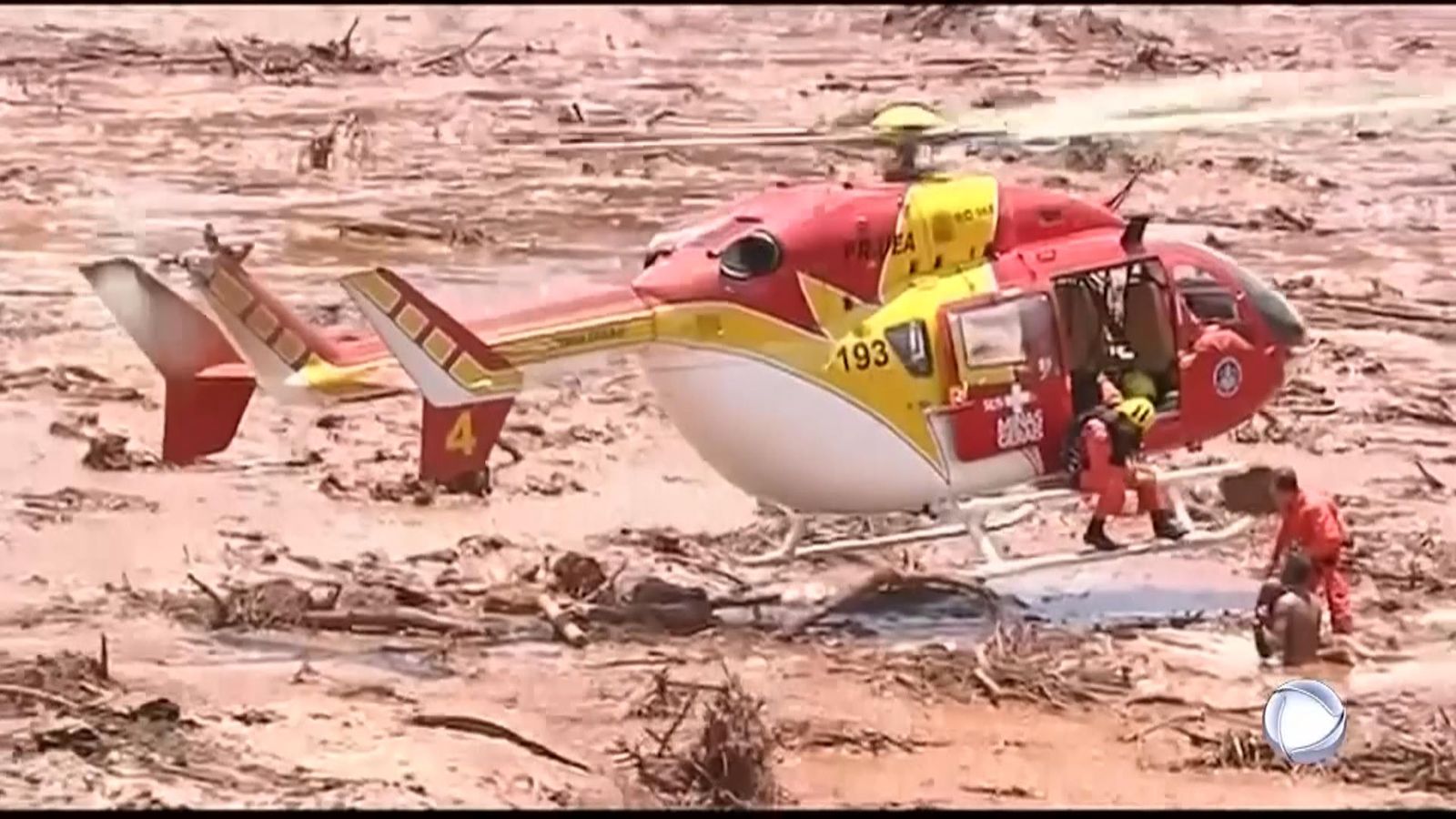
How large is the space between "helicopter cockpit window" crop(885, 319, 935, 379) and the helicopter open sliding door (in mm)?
34

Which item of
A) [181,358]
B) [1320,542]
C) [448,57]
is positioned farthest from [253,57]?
[1320,542]

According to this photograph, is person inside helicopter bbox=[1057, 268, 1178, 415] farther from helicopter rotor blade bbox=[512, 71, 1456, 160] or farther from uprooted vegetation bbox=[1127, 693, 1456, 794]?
uprooted vegetation bbox=[1127, 693, 1456, 794]

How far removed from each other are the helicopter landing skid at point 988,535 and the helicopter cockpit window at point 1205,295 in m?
0.29

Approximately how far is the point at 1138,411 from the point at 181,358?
5.33 feet

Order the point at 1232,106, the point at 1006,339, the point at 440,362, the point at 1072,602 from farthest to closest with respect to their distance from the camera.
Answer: the point at 1232,106, the point at 1072,602, the point at 1006,339, the point at 440,362

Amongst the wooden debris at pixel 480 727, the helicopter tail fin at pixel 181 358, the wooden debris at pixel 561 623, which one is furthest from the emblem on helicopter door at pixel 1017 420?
the helicopter tail fin at pixel 181 358

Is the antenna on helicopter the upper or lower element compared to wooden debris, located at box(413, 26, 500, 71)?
lower

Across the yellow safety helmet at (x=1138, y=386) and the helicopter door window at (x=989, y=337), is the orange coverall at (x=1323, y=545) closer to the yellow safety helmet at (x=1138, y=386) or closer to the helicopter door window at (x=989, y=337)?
the yellow safety helmet at (x=1138, y=386)

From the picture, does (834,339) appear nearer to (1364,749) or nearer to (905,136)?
(905,136)

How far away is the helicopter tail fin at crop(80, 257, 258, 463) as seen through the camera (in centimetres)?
359

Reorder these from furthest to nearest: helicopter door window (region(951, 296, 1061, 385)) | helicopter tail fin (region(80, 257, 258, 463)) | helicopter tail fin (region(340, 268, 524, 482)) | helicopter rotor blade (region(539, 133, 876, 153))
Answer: helicopter rotor blade (region(539, 133, 876, 153)), helicopter door window (region(951, 296, 1061, 385)), helicopter tail fin (region(80, 257, 258, 463)), helicopter tail fin (region(340, 268, 524, 482))

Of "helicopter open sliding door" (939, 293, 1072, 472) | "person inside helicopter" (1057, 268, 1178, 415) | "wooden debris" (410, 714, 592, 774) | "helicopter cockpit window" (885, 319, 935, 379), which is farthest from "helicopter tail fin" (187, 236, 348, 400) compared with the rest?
"person inside helicopter" (1057, 268, 1178, 415)

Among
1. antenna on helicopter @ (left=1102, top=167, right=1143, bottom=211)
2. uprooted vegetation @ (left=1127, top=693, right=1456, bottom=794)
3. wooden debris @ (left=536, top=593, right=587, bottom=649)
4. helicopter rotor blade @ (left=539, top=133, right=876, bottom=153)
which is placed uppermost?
helicopter rotor blade @ (left=539, top=133, right=876, bottom=153)

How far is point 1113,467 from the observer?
3768 millimetres
